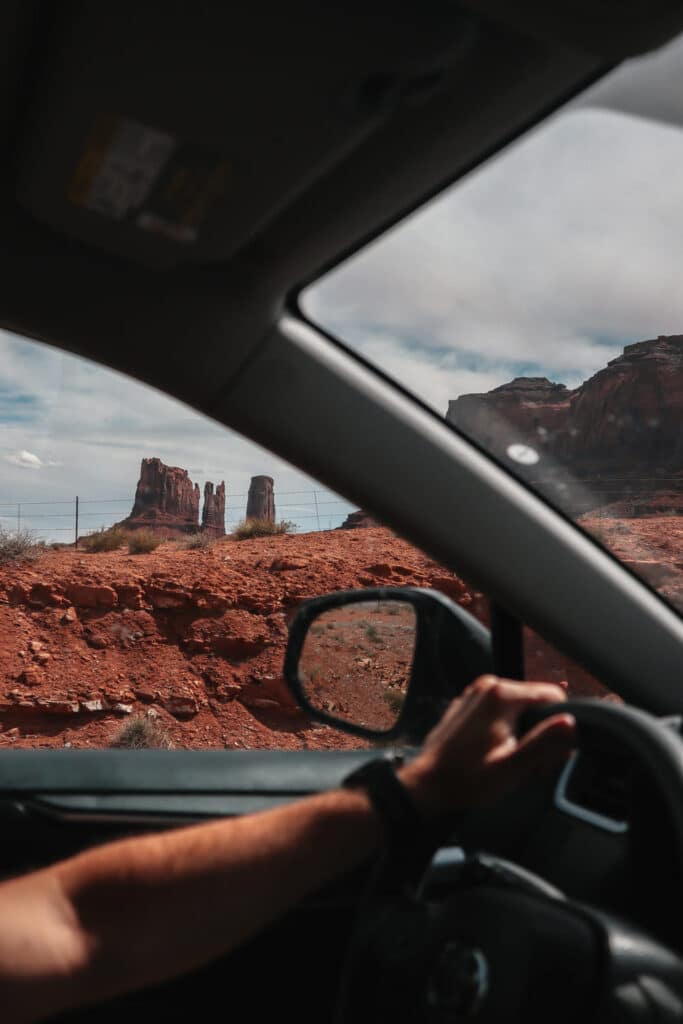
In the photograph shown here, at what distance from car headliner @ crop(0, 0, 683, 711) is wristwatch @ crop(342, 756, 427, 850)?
567mm

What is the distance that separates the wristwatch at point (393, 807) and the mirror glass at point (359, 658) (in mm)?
721

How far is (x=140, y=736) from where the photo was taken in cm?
1454

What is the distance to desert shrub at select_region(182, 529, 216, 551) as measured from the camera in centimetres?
2420

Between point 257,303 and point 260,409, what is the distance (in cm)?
23

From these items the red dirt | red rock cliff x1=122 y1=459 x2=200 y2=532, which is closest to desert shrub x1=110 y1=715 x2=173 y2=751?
the red dirt

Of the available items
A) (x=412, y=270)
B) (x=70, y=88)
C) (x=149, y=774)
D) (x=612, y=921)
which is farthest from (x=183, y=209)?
(x=149, y=774)

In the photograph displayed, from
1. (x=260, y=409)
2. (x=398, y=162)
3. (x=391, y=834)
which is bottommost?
(x=391, y=834)

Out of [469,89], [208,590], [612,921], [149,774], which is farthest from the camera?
[208,590]

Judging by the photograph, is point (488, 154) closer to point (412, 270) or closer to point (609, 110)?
point (609, 110)

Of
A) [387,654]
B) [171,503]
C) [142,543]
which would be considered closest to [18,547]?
[142,543]

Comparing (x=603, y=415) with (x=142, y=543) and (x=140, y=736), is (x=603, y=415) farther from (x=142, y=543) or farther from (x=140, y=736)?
(x=142, y=543)

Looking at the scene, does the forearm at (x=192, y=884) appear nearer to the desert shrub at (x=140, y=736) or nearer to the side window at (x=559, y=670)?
the side window at (x=559, y=670)

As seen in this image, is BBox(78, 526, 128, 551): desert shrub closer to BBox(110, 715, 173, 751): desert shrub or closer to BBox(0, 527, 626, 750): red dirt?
BBox(0, 527, 626, 750): red dirt

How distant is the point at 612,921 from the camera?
1479 mm
